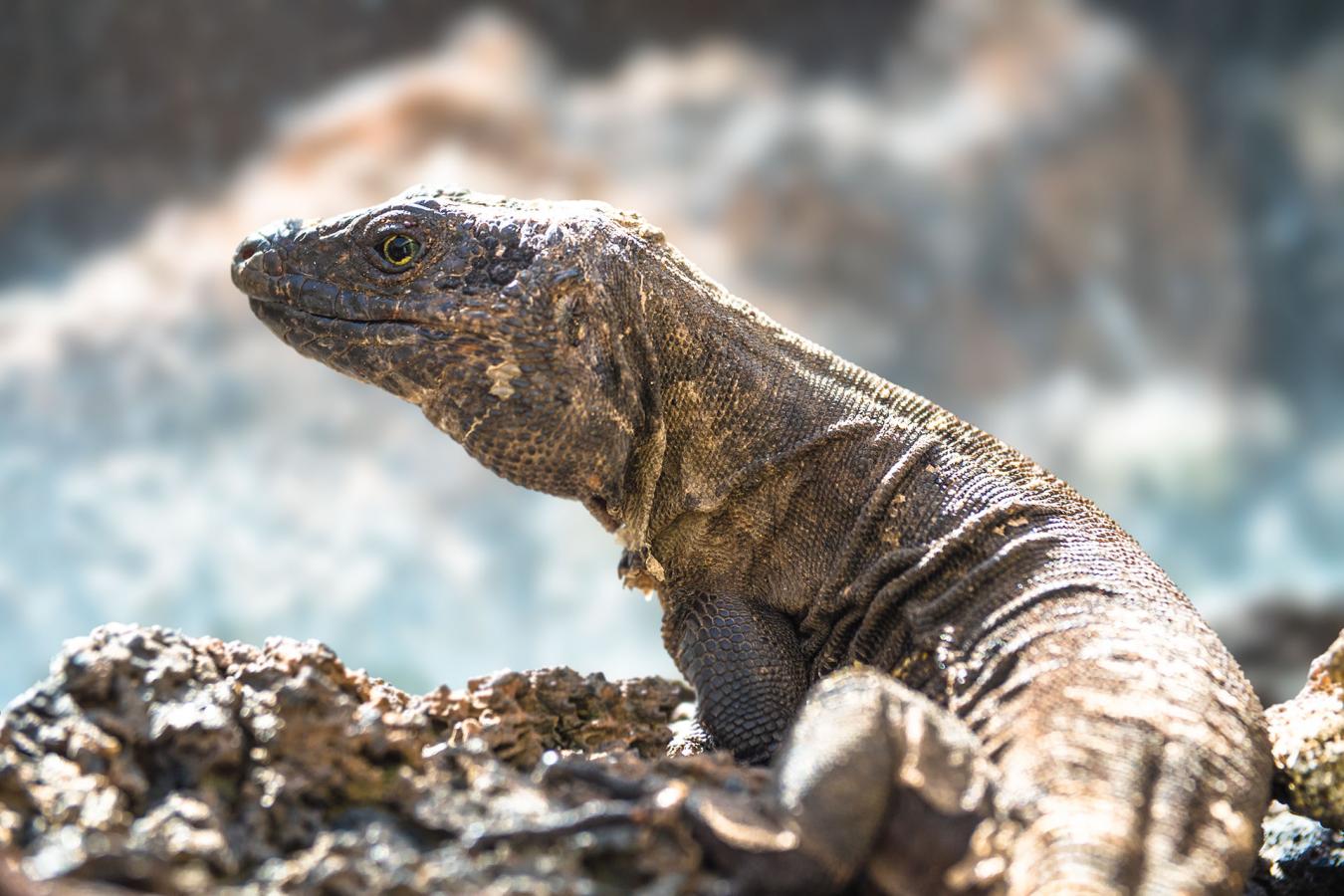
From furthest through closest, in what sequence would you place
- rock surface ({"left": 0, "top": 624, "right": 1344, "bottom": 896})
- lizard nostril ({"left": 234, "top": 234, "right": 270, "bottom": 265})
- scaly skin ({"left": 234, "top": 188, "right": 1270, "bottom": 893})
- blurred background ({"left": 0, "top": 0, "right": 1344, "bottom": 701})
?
1. blurred background ({"left": 0, "top": 0, "right": 1344, "bottom": 701})
2. lizard nostril ({"left": 234, "top": 234, "right": 270, "bottom": 265})
3. scaly skin ({"left": 234, "top": 188, "right": 1270, "bottom": 893})
4. rock surface ({"left": 0, "top": 624, "right": 1344, "bottom": 896})

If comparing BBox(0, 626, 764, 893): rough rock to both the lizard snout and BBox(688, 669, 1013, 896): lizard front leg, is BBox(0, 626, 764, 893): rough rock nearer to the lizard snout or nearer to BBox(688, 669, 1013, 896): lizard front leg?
BBox(688, 669, 1013, 896): lizard front leg

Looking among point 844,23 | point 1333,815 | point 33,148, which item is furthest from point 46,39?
point 1333,815

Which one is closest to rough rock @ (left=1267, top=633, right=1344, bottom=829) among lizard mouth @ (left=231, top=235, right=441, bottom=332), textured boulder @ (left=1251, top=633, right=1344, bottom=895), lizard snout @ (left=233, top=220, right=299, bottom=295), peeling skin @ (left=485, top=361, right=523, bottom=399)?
textured boulder @ (left=1251, top=633, right=1344, bottom=895)

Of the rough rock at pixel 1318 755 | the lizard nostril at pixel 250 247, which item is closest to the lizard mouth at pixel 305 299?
the lizard nostril at pixel 250 247

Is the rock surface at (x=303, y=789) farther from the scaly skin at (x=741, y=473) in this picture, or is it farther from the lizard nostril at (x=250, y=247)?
the lizard nostril at (x=250, y=247)

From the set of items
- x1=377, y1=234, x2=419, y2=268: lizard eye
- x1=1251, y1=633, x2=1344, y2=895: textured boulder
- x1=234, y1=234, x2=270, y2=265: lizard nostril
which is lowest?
x1=1251, y1=633, x2=1344, y2=895: textured boulder

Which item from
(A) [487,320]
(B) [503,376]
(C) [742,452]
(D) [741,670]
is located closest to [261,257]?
(A) [487,320]

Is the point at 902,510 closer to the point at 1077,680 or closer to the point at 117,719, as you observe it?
the point at 1077,680

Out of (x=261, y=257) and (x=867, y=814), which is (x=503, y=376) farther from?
(x=867, y=814)
